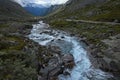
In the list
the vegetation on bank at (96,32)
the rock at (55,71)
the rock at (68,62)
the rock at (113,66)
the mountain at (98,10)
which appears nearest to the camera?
the rock at (55,71)

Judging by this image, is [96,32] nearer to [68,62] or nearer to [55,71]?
[68,62]

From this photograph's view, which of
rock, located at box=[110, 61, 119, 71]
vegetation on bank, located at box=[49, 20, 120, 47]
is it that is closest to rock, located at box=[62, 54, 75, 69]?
rock, located at box=[110, 61, 119, 71]

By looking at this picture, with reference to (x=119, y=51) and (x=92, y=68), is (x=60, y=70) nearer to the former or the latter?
(x=92, y=68)

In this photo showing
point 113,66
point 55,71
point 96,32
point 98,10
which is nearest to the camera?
point 55,71

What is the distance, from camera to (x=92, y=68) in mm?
39781

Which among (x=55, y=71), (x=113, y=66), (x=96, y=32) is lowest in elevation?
(x=96, y=32)

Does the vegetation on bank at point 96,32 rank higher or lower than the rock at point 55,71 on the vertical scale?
lower

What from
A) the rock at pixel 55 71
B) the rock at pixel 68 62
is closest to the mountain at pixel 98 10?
the rock at pixel 68 62

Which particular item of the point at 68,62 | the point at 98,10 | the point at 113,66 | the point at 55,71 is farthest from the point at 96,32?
the point at 98,10

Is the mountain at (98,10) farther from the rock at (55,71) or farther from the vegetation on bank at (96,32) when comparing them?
the rock at (55,71)

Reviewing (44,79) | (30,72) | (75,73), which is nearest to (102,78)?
(75,73)

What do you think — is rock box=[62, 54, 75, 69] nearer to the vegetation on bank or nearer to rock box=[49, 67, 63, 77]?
rock box=[49, 67, 63, 77]

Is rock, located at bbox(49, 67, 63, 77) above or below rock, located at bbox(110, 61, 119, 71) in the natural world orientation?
above

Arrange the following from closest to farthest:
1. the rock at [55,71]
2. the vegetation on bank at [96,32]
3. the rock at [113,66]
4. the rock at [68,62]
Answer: the rock at [55,71]
the rock at [113,66]
the rock at [68,62]
the vegetation on bank at [96,32]
